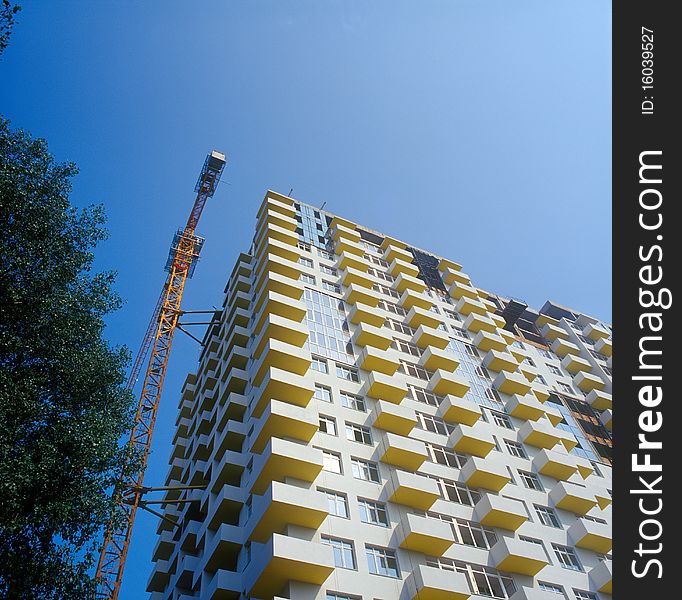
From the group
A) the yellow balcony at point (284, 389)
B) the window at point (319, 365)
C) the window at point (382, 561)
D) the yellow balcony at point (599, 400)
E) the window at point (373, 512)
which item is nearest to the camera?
the window at point (382, 561)

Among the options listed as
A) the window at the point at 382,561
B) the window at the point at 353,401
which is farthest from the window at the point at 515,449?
the window at the point at 382,561

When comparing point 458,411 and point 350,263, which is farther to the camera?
point 350,263

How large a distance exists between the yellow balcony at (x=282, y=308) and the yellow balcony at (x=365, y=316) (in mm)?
5157

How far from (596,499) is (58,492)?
3303 centimetres

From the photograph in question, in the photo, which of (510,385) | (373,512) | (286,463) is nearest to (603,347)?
(510,385)

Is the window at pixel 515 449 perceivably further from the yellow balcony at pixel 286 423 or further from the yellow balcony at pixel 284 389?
the yellow balcony at pixel 286 423

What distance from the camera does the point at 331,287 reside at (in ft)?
144

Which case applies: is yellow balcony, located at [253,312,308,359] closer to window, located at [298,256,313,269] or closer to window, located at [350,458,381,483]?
window, located at [350,458,381,483]

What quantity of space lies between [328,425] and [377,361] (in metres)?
6.90

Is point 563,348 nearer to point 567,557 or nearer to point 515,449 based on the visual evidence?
point 515,449

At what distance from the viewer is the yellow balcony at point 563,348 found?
55.5 meters

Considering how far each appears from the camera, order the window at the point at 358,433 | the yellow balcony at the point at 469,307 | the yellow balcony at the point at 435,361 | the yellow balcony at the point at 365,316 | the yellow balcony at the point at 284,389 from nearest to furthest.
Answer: the yellow balcony at the point at 284,389, the window at the point at 358,433, the yellow balcony at the point at 435,361, the yellow balcony at the point at 365,316, the yellow balcony at the point at 469,307

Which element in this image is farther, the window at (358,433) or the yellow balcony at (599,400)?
the yellow balcony at (599,400)

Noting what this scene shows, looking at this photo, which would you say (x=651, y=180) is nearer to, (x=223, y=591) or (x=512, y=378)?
(x=223, y=591)
